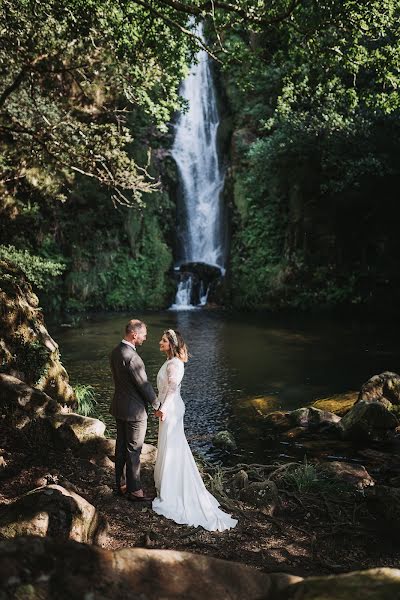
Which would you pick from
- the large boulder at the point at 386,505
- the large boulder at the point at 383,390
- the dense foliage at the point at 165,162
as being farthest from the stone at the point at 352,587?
the large boulder at the point at 383,390

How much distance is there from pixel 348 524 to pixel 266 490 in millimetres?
1037

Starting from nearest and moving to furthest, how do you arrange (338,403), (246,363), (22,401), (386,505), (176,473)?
(176,473), (386,505), (22,401), (338,403), (246,363)

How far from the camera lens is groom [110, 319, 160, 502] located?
496 cm

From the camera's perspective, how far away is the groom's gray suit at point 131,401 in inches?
195

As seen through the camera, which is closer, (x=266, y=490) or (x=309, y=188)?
(x=266, y=490)

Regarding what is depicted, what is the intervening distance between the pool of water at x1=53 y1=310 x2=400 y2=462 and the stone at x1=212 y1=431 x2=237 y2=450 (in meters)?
0.12

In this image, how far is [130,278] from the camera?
2659 cm

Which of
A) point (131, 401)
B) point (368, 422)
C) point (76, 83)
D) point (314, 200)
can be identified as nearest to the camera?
point (131, 401)

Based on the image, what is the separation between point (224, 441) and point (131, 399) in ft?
12.8

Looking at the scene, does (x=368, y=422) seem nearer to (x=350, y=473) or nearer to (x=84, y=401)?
(x=350, y=473)

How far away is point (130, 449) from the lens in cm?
505

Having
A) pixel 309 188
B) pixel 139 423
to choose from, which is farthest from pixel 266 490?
pixel 309 188

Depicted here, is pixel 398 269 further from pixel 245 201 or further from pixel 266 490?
pixel 266 490

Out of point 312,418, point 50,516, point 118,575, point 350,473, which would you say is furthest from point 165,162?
point 118,575
